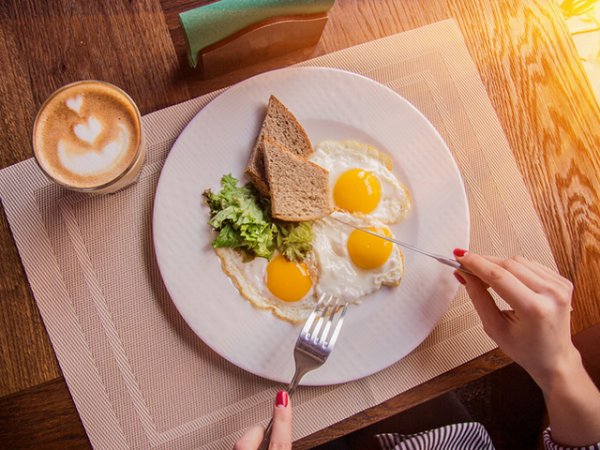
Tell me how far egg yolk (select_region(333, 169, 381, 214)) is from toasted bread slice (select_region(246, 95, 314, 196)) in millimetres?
177

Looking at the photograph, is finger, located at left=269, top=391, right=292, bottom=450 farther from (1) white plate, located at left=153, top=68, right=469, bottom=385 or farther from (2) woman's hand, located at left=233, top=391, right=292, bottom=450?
(1) white plate, located at left=153, top=68, right=469, bottom=385

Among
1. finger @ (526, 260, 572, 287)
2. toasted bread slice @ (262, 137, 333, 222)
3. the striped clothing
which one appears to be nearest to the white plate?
toasted bread slice @ (262, 137, 333, 222)

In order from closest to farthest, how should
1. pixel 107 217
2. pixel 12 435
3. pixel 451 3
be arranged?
1. pixel 12 435
2. pixel 107 217
3. pixel 451 3

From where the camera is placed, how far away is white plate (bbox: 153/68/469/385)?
183cm

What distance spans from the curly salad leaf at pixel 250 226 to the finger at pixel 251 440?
1.98 feet

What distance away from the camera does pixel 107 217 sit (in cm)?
191

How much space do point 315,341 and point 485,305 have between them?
2.10 feet

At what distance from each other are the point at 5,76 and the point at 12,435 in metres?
1.34

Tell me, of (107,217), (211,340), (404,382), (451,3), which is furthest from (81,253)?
(451,3)

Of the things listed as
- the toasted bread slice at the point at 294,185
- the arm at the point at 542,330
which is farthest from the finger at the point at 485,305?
the toasted bread slice at the point at 294,185

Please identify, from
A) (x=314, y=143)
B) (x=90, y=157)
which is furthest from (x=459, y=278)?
(x=90, y=157)

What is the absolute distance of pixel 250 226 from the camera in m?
1.83

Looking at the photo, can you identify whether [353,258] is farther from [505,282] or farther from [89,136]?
[89,136]

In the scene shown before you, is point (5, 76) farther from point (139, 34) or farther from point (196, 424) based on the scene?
point (196, 424)
